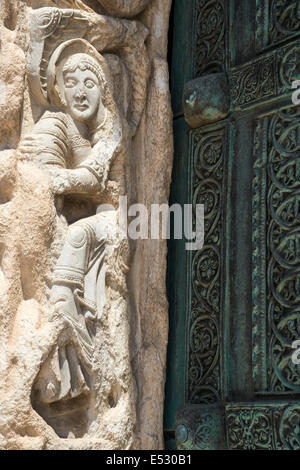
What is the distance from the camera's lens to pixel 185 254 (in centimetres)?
303

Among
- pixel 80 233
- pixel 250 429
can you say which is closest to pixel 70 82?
pixel 80 233

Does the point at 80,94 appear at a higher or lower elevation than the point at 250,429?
higher

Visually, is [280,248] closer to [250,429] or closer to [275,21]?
[250,429]

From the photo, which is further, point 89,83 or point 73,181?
point 89,83

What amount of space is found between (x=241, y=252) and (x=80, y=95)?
0.81 m

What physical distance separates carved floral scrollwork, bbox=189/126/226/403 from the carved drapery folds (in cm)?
12

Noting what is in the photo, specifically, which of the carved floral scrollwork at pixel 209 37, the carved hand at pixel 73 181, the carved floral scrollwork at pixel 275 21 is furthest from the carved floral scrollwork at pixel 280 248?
the carved hand at pixel 73 181

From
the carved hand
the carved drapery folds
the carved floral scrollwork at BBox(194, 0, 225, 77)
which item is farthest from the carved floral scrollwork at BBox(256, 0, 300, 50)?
the carved hand

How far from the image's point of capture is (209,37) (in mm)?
3154

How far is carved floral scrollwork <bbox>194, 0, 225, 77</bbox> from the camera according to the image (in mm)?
3090

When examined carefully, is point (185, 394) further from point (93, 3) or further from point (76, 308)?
point (93, 3)

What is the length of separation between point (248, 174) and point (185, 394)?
0.84 m

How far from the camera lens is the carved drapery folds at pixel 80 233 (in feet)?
8.31

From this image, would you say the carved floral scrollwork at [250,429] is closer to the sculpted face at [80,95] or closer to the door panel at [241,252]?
the door panel at [241,252]
